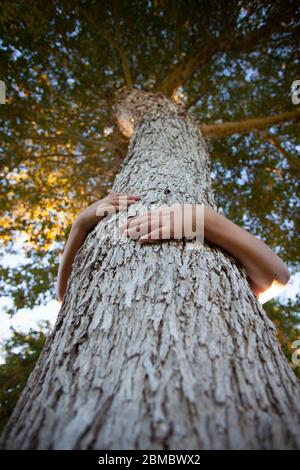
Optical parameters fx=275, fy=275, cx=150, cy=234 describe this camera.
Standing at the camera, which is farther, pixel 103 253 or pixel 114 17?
pixel 114 17

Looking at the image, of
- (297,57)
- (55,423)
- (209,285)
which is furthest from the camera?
(297,57)

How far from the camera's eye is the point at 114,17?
6000 millimetres

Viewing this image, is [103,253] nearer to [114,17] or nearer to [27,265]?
[27,265]

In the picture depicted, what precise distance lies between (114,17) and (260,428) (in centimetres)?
751

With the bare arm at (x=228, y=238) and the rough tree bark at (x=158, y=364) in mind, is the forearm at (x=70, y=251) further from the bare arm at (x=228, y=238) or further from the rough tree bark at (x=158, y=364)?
the bare arm at (x=228, y=238)

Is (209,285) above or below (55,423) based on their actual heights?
above

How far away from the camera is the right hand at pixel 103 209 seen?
196cm

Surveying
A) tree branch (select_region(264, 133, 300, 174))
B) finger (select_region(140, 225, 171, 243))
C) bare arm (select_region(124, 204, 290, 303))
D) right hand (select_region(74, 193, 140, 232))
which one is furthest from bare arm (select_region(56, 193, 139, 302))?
tree branch (select_region(264, 133, 300, 174))

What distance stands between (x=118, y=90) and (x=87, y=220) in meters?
5.81

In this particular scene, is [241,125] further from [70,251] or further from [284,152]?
[70,251]

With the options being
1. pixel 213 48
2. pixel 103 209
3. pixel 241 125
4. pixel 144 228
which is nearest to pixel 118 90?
pixel 213 48

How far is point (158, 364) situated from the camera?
0.93 metres

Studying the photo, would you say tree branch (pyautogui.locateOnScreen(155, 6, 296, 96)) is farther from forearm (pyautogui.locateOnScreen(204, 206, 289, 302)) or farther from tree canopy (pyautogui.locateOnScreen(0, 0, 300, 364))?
forearm (pyautogui.locateOnScreen(204, 206, 289, 302))
